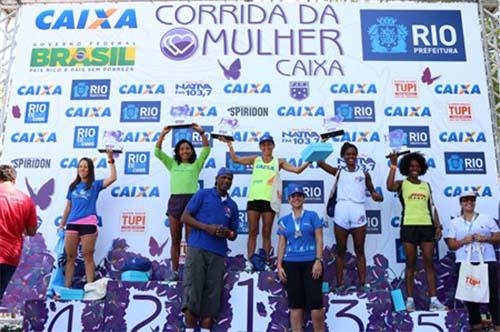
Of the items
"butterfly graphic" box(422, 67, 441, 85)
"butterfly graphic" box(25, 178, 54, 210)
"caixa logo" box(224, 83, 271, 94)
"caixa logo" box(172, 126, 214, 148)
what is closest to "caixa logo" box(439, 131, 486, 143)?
"butterfly graphic" box(422, 67, 441, 85)

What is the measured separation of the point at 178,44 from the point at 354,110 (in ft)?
7.42

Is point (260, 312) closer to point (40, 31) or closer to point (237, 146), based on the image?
point (237, 146)

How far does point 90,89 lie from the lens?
18.9ft

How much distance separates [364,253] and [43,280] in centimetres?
348

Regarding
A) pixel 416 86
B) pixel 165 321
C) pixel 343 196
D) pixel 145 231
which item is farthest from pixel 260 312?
pixel 416 86

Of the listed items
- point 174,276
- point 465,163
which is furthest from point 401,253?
point 174,276

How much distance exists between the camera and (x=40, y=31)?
6.00 m

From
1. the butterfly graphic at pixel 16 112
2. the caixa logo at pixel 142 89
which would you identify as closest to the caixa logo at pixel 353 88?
the caixa logo at pixel 142 89

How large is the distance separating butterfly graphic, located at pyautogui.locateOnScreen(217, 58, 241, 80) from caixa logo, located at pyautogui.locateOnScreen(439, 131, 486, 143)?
2.47 meters

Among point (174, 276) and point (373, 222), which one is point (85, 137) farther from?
point (373, 222)

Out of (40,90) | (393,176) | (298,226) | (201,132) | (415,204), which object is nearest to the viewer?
(298,226)

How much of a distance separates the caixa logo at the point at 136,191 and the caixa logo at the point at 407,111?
2810 mm

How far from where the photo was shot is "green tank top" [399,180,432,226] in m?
4.70

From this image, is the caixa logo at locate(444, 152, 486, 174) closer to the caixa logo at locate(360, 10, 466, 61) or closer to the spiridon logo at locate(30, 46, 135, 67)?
the caixa logo at locate(360, 10, 466, 61)
